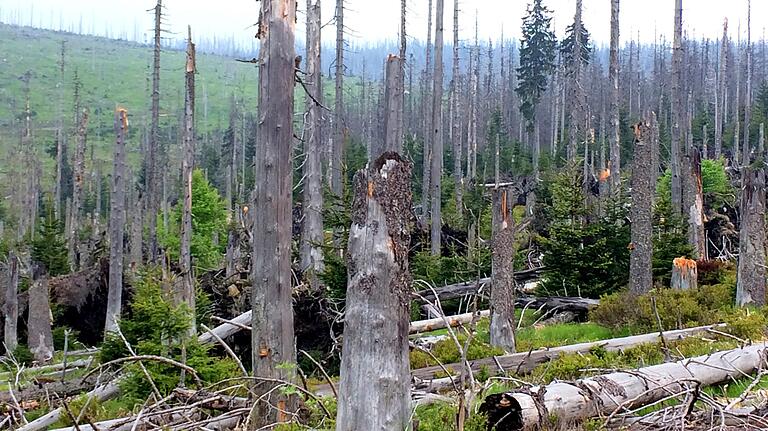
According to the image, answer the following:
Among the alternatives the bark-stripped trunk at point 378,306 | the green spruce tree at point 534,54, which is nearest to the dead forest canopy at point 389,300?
the bark-stripped trunk at point 378,306

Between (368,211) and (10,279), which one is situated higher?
(368,211)

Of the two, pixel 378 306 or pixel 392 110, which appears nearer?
pixel 378 306

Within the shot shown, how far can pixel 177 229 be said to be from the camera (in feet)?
116

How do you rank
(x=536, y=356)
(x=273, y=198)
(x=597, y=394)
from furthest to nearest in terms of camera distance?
(x=536, y=356)
(x=273, y=198)
(x=597, y=394)

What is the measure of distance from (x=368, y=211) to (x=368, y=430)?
130 centimetres

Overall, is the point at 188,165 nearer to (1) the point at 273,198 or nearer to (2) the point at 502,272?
(2) the point at 502,272

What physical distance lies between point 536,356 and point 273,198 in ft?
16.0

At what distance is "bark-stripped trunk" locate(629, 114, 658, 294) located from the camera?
46.5ft

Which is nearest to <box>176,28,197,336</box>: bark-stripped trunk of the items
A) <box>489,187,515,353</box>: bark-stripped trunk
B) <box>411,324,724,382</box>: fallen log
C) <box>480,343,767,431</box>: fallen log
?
<box>489,187,515,353</box>: bark-stripped trunk

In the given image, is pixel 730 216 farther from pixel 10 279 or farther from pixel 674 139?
pixel 10 279

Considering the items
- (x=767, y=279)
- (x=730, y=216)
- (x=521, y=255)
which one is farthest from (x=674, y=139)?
(x=767, y=279)

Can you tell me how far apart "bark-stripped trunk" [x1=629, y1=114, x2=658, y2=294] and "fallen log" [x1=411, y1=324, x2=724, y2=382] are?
3.29 metres

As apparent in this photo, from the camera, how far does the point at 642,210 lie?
14.2 metres

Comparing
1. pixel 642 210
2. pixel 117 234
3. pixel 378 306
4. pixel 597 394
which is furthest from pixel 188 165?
pixel 378 306
